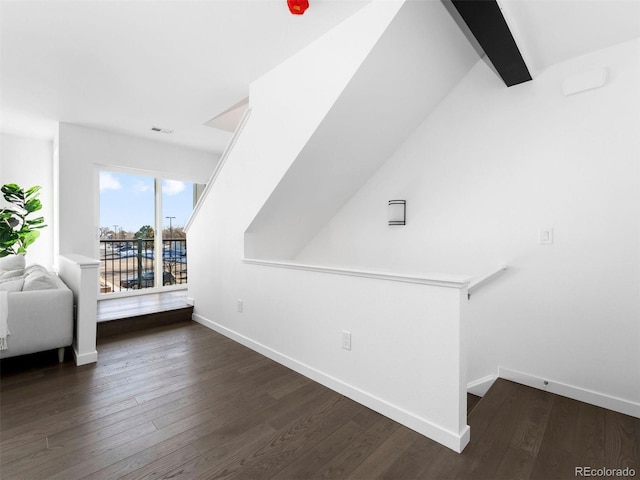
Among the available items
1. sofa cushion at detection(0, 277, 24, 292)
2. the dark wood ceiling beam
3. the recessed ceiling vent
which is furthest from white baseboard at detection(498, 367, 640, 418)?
the recessed ceiling vent

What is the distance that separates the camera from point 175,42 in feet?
8.10

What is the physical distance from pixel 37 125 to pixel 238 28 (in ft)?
12.3

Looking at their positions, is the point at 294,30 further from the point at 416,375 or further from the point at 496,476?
the point at 496,476

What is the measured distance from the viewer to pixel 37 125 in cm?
425

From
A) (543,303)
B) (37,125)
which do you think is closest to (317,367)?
(543,303)

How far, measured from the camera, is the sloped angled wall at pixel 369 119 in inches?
78.8

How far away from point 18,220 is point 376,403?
17.4 ft

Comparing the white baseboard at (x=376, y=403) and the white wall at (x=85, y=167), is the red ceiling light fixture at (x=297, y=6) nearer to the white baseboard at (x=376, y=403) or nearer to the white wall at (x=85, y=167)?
the white baseboard at (x=376, y=403)

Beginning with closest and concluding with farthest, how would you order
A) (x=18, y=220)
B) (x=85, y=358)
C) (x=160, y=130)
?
(x=85, y=358)
(x=18, y=220)
(x=160, y=130)

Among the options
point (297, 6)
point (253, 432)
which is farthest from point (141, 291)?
point (297, 6)

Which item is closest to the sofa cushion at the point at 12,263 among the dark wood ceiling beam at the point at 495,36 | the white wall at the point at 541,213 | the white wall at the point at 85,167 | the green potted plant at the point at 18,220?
the white wall at the point at 85,167

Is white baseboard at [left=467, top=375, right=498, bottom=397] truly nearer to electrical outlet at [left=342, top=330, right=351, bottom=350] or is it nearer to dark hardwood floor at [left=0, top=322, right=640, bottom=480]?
dark hardwood floor at [left=0, top=322, right=640, bottom=480]

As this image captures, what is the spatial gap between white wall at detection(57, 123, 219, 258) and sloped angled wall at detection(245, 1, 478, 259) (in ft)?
9.35

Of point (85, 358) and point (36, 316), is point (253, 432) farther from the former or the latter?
point (36, 316)
